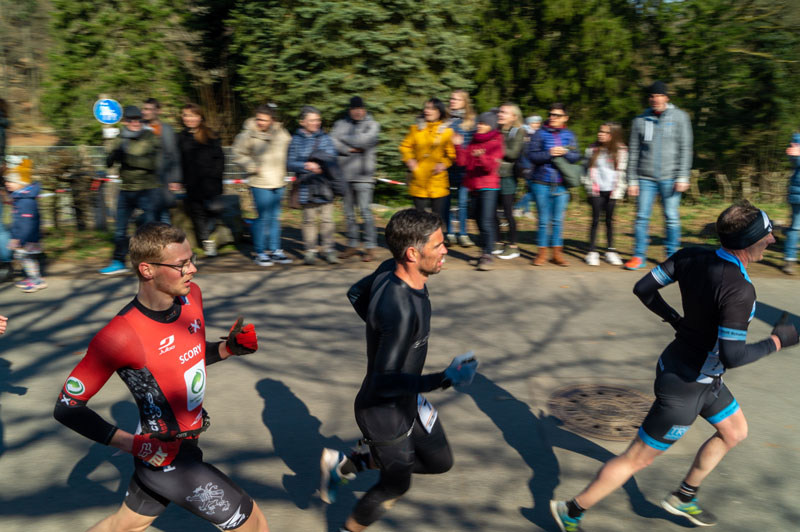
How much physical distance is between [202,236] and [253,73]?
19.1 ft

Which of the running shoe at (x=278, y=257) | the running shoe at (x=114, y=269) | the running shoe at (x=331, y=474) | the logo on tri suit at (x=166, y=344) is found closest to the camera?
the logo on tri suit at (x=166, y=344)

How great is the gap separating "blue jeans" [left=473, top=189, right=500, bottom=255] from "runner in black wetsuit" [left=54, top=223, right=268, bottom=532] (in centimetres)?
595

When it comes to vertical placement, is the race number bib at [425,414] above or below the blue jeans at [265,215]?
below

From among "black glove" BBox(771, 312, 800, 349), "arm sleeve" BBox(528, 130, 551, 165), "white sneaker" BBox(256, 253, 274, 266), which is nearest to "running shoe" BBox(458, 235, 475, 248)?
"arm sleeve" BBox(528, 130, 551, 165)

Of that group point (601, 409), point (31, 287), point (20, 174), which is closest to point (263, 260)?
point (31, 287)

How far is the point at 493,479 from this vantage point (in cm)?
454

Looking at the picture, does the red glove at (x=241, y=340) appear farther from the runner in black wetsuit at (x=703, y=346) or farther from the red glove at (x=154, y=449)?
the runner in black wetsuit at (x=703, y=346)

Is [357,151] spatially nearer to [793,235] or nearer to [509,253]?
[509,253]

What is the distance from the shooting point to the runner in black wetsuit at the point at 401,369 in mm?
3250

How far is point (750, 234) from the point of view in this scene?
355 centimetres

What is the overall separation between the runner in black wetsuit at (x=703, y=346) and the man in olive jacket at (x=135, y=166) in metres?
6.38

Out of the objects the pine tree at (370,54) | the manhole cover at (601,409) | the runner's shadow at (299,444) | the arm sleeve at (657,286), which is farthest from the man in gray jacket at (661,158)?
the pine tree at (370,54)

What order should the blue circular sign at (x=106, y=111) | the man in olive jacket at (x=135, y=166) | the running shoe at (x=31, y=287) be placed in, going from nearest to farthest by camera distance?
the running shoe at (x=31, y=287), the man in olive jacket at (x=135, y=166), the blue circular sign at (x=106, y=111)

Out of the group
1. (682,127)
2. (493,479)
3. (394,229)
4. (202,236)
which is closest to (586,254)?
(682,127)
